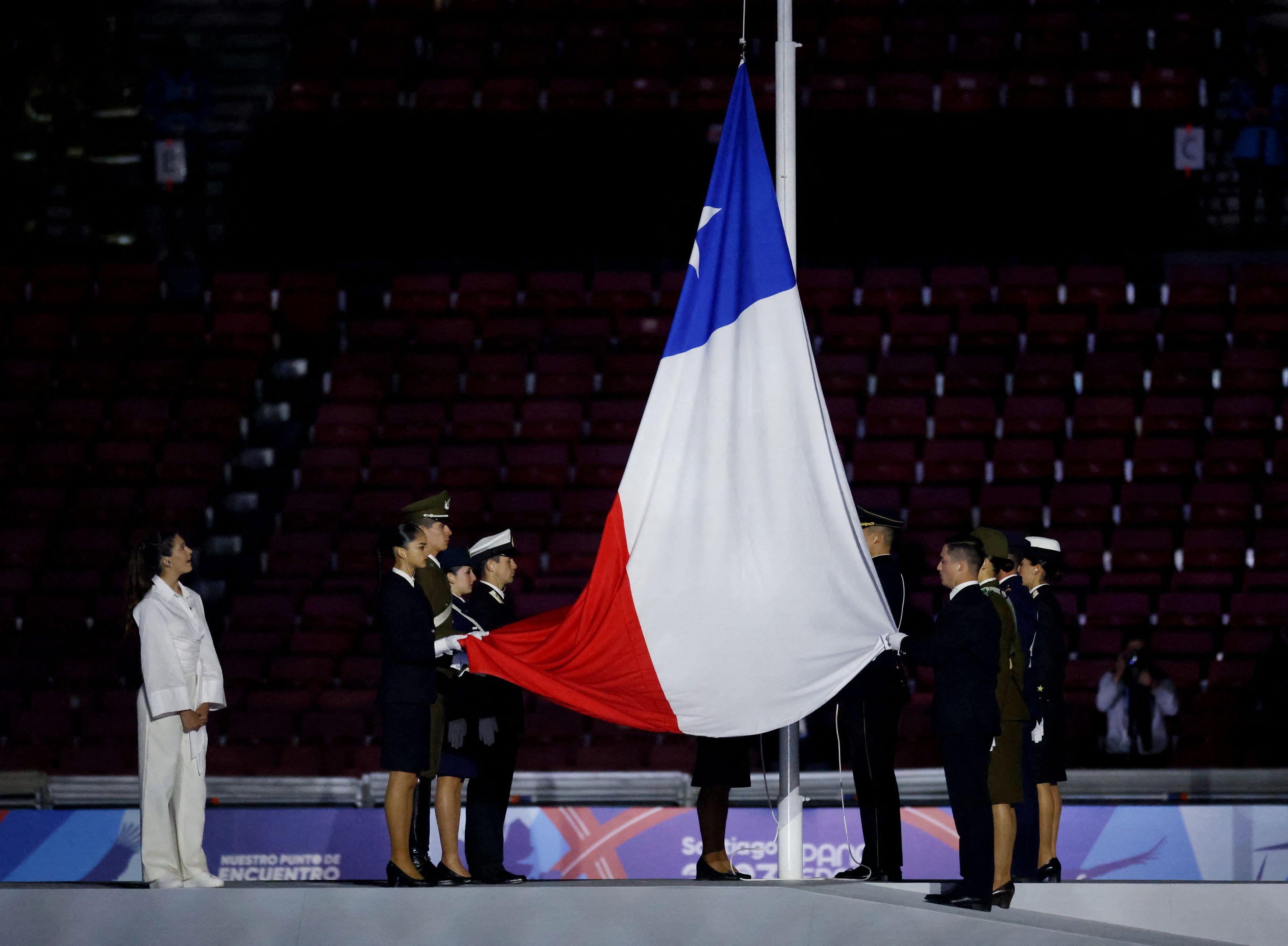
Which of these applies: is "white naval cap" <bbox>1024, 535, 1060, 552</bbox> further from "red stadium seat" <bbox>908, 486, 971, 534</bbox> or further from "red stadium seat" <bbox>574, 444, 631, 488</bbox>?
"red stadium seat" <bbox>574, 444, 631, 488</bbox>

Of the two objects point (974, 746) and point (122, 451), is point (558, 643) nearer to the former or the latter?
point (974, 746)

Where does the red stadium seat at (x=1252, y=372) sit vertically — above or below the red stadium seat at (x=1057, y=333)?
below

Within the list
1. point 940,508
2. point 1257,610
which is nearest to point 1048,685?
point 1257,610

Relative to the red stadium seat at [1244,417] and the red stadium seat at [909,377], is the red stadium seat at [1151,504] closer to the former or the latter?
the red stadium seat at [1244,417]

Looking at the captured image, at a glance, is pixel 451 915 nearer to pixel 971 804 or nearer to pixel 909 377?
pixel 971 804

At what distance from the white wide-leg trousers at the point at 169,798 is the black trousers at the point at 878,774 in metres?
2.67

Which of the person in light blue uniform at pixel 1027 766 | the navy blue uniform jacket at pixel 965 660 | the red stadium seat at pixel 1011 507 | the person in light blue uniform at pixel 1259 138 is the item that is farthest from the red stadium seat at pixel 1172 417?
the navy blue uniform jacket at pixel 965 660

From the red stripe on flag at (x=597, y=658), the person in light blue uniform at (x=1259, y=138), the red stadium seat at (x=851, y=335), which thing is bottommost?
the red stripe on flag at (x=597, y=658)

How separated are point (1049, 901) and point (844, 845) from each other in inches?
77.6

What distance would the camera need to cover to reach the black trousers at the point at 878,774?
693cm

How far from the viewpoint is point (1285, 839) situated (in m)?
8.50

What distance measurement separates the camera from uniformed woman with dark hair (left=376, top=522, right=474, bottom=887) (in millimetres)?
6473

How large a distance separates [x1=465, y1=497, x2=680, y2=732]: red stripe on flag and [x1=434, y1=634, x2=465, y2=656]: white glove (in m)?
0.05

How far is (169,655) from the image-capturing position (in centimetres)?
655
